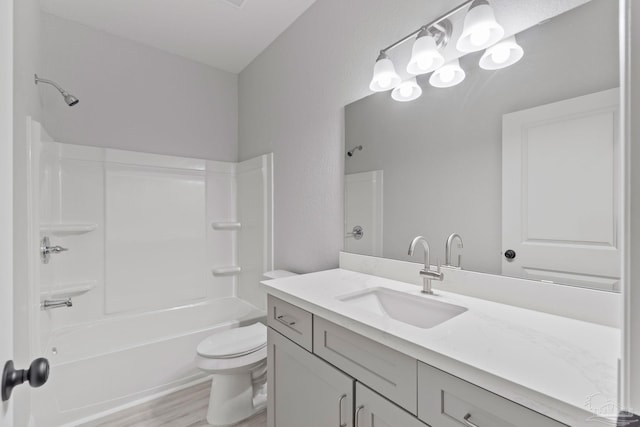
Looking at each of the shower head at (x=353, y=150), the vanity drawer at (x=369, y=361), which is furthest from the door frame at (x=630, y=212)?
the shower head at (x=353, y=150)

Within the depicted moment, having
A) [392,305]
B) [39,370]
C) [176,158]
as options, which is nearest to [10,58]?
[39,370]

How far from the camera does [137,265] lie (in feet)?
7.65

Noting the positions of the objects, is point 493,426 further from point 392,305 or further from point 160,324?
point 160,324

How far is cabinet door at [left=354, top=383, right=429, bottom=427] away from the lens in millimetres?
766

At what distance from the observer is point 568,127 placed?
91 centimetres

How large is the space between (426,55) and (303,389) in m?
1.45

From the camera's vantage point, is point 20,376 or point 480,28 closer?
point 20,376

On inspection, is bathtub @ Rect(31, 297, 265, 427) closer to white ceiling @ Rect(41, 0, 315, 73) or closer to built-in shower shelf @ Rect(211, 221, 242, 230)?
built-in shower shelf @ Rect(211, 221, 242, 230)

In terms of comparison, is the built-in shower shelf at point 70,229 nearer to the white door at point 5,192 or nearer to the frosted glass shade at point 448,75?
the white door at point 5,192

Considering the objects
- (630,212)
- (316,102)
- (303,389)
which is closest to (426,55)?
(316,102)

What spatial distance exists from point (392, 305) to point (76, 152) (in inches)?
95.1

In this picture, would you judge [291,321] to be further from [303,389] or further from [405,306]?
[405,306]

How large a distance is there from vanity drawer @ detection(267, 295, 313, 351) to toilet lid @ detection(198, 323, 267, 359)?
0.52m

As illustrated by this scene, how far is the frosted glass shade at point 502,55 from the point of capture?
1.03 m
